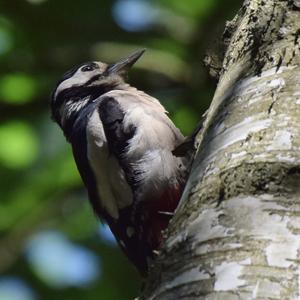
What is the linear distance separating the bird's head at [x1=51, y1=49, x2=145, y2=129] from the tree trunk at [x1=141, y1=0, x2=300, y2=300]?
8.15 ft

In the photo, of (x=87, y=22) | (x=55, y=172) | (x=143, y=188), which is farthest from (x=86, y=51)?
(x=143, y=188)

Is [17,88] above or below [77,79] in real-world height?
below

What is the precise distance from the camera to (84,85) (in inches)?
215

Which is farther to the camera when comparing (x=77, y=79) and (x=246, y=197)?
(x=77, y=79)

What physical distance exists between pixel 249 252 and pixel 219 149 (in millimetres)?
456

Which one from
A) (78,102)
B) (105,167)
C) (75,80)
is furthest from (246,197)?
(75,80)

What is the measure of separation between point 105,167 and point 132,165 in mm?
191

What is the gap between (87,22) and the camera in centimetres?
602

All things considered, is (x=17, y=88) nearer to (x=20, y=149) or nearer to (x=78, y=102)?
(x=20, y=149)

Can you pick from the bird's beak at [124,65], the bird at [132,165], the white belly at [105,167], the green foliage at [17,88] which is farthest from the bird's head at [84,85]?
the green foliage at [17,88]

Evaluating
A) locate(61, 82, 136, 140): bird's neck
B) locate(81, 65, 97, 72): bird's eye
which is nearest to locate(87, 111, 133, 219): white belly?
locate(61, 82, 136, 140): bird's neck

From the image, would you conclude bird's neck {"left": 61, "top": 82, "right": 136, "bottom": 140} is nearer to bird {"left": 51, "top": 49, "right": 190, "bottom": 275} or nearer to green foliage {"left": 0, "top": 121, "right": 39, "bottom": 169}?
bird {"left": 51, "top": 49, "right": 190, "bottom": 275}

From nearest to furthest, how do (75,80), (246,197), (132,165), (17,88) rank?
(246,197) < (132,165) < (75,80) < (17,88)

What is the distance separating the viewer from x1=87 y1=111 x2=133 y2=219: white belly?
4715 millimetres
